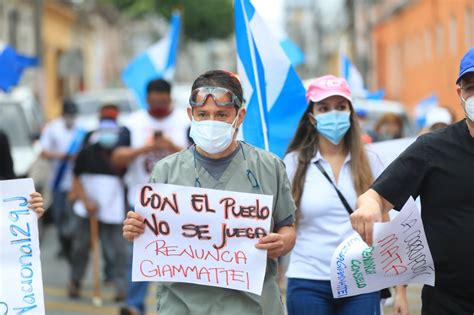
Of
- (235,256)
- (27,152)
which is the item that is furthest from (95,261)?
(235,256)

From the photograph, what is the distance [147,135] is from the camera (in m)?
8.77

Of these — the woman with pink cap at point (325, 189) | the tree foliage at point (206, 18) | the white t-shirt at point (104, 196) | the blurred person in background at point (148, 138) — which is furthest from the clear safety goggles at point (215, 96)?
the tree foliage at point (206, 18)

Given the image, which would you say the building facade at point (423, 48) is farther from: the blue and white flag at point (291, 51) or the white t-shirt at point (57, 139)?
the white t-shirt at point (57, 139)

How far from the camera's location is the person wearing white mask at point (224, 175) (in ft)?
14.6

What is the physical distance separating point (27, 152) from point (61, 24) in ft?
97.9

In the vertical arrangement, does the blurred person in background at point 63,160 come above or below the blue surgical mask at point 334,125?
below

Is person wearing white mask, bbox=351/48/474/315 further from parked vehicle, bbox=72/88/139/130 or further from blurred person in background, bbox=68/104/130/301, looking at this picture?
parked vehicle, bbox=72/88/139/130

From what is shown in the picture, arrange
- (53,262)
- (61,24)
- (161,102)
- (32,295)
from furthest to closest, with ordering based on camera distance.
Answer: (61,24)
(53,262)
(161,102)
(32,295)

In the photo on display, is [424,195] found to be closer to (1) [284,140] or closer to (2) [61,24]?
(1) [284,140]

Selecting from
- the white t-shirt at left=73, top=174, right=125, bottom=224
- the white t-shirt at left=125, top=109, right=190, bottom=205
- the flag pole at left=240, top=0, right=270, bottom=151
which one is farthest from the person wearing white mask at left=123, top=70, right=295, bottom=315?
the white t-shirt at left=73, top=174, right=125, bottom=224

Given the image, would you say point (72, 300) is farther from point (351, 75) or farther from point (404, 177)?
point (404, 177)

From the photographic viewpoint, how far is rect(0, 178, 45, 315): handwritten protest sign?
4.98 meters

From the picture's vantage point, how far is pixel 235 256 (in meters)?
4.53

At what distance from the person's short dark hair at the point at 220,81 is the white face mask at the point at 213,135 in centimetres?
16
